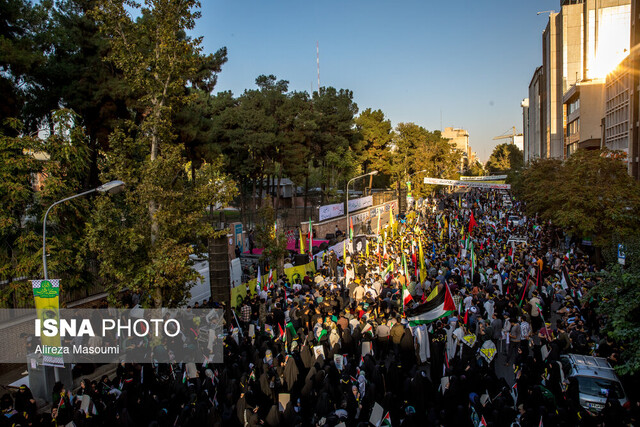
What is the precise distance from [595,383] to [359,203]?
30691 millimetres

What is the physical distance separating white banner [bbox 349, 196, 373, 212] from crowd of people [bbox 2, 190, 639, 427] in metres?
21.2

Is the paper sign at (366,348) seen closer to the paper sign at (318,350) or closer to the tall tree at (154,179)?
the paper sign at (318,350)

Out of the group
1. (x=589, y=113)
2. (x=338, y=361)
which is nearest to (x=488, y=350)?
(x=338, y=361)

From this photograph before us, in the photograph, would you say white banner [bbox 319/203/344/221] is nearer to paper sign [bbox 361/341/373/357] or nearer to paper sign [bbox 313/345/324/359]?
paper sign [bbox 361/341/373/357]

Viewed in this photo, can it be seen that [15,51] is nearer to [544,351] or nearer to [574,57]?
[544,351]

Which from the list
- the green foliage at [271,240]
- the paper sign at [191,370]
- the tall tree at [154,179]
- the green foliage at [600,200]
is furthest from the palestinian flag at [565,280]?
the paper sign at [191,370]

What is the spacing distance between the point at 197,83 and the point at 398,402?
23.0 metres

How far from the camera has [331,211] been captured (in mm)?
34250

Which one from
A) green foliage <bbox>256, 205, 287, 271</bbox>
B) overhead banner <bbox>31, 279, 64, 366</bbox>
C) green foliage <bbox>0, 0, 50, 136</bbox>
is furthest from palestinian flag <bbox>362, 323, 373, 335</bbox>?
green foliage <bbox>0, 0, 50, 136</bbox>

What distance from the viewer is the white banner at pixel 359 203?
37422 mm

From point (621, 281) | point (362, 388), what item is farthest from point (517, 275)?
point (362, 388)

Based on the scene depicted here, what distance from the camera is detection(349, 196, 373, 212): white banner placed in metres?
37.4

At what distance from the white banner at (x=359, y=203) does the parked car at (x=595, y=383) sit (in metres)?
28.2

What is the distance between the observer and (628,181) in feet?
67.8
